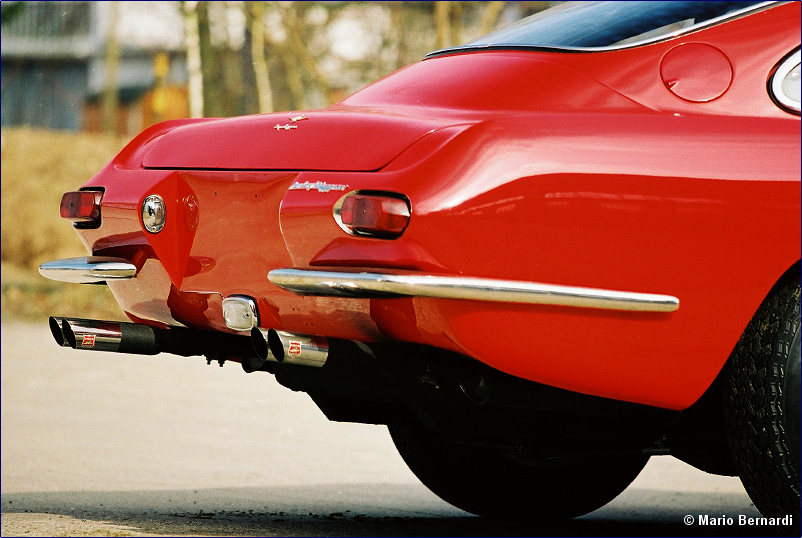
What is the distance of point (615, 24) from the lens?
4055 mm

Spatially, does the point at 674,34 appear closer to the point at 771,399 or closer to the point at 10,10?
the point at 771,399

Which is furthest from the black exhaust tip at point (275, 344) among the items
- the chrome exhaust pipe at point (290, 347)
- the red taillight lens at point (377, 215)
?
the red taillight lens at point (377, 215)

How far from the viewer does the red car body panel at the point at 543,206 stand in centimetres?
340

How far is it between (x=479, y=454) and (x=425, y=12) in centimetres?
1333

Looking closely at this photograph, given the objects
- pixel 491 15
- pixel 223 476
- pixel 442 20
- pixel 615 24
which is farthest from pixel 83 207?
pixel 491 15

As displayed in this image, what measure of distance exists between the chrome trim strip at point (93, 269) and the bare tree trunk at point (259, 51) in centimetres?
1241

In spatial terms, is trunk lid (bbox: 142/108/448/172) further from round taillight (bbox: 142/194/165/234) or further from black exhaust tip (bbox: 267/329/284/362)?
black exhaust tip (bbox: 267/329/284/362)

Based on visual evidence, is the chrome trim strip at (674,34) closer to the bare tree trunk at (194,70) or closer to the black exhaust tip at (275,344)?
the black exhaust tip at (275,344)

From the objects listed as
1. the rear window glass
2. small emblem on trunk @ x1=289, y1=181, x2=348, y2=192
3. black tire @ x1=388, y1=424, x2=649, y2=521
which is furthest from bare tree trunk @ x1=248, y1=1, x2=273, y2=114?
small emblem on trunk @ x1=289, y1=181, x2=348, y2=192

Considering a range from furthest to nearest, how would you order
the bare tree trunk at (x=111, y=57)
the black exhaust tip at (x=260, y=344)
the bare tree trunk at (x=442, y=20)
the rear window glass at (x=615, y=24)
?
1. the bare tree trunk at (x=111, y=57)
2. the bare tree trunk at (x=442, y=20)
3. the rear window glass at (x=615, y=24)
4. the black exhaust tip at (x=260, y=344)

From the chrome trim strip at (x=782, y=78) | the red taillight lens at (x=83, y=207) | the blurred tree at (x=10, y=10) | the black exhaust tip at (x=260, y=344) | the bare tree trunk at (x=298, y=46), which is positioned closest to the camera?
the black exhaust tip at (x=260, y=344)

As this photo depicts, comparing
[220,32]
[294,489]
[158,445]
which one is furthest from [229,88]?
[294,489]

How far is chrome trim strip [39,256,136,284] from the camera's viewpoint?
401 cm

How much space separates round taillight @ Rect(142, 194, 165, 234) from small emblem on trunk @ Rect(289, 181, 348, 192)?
0.53 metres
